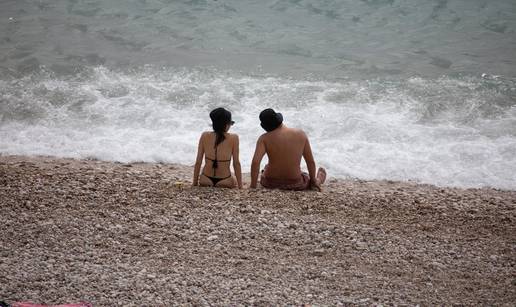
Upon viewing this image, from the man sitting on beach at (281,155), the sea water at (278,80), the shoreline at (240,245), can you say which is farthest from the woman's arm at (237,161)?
the sea water at (278,80)

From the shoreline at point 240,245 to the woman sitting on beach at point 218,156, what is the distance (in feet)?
0.79

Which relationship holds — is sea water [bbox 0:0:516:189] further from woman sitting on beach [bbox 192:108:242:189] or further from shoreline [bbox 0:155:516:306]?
shoreline [bbox 0:155:516:306]

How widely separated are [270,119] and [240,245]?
6.52ft

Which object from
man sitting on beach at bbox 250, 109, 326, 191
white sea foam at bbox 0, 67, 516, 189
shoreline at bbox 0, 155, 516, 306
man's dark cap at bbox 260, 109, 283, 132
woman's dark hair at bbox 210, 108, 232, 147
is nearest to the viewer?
shoreline at bbox 0, 155, 516, 306

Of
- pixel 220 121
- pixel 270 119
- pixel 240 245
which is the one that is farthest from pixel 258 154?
pixel 240 245

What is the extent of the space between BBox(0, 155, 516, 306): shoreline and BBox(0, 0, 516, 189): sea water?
2388mm

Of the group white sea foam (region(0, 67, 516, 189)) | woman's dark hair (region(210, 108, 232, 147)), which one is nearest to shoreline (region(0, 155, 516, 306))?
woman's dark hair (region(210, 108, 232, 147))

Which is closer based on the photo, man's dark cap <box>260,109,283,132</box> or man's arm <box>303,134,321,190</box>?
man's dark cap <box>260,109,283,132</box>

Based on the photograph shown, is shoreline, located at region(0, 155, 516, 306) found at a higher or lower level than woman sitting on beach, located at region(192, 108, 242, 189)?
lower

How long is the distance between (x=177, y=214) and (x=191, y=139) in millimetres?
4232

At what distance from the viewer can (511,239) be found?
229 inches

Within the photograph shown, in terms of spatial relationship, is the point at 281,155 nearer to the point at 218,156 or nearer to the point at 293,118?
the point at 218,156

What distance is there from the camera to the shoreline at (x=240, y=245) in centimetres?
455

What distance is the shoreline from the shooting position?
4.55m
